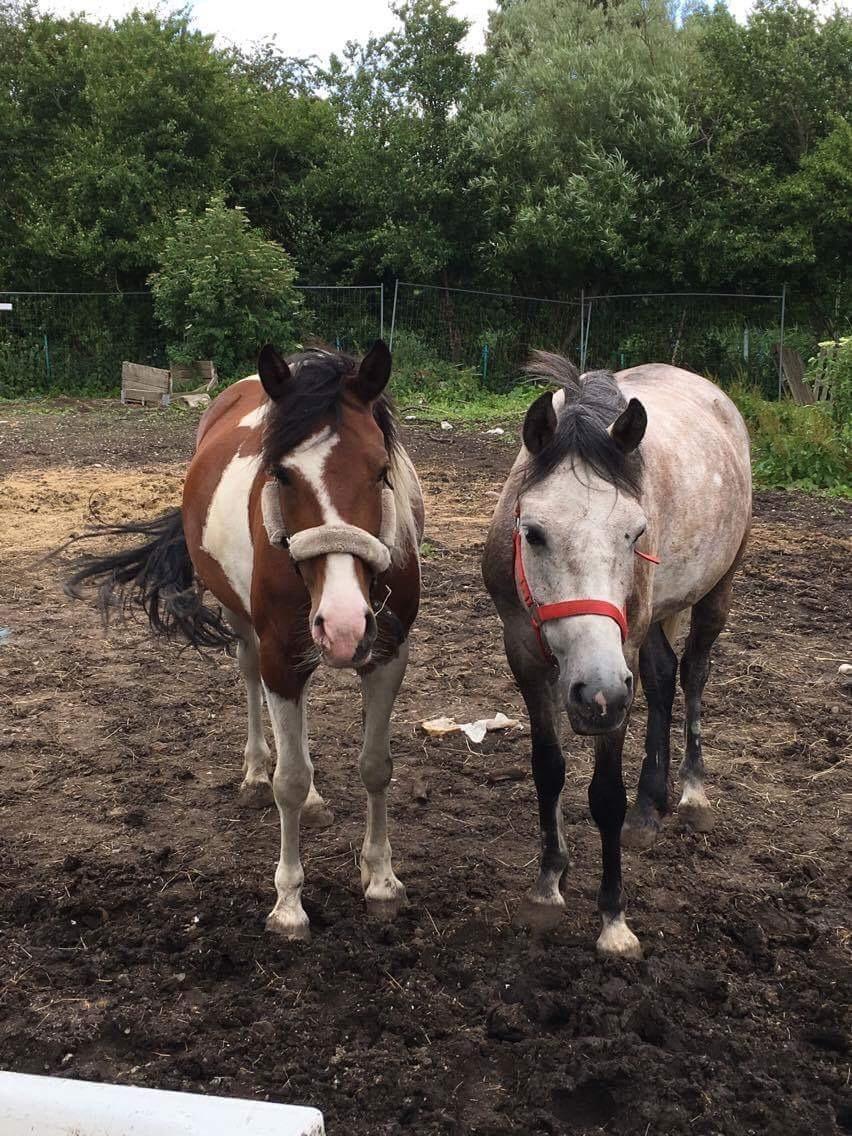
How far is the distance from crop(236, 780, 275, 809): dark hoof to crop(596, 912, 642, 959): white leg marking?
152 cm

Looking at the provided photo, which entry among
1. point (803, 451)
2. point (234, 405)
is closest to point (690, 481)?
point (234, 405)

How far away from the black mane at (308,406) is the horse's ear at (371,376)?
5cm

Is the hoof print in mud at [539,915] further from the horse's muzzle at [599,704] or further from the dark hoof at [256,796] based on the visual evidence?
the dark hoof at [256,796]

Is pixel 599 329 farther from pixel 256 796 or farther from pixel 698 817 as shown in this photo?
pixel 256 796

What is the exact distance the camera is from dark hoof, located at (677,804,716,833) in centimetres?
347

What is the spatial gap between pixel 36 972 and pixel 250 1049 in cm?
80

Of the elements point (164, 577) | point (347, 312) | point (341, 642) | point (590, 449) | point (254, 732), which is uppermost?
point (347, 312)

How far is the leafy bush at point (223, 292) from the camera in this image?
1516cm

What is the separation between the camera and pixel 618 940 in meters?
2.71

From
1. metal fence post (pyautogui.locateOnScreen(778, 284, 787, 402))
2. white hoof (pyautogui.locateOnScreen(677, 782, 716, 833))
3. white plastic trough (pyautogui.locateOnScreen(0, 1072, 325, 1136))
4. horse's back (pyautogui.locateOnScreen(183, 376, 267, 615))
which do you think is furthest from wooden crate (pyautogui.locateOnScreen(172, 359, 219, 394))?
white plastic trough (pyautogui.locateOnScreen(0, 1072, 325, 1136))

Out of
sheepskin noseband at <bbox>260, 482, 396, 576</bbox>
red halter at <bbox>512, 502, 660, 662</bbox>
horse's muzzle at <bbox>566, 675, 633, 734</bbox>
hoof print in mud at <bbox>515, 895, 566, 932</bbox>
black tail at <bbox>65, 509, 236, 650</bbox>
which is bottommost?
hoof print in mud at <bbox>515, 895, 566, 932</bbox>

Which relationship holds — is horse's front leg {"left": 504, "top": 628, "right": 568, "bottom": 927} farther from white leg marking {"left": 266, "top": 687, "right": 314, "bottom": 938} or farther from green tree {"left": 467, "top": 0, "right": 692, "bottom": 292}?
green tree {"left": 467, "top": 0, "right": 692, "bottom": 292}

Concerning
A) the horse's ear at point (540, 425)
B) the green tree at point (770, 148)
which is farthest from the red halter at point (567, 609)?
the green tree at point (770, 148)

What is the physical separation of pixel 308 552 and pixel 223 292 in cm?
1404
